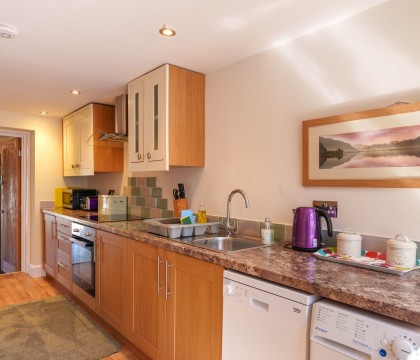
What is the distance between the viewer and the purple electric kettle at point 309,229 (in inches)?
66.0

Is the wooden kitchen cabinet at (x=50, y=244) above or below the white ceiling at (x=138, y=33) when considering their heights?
below

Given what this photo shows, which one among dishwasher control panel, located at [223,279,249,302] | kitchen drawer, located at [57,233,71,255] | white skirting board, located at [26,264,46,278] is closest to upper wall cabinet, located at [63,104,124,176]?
kitchen drawer, located at [57,233,71,255]

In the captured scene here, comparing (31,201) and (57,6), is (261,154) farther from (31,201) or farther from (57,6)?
(31,201)

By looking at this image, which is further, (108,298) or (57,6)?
(108,298)

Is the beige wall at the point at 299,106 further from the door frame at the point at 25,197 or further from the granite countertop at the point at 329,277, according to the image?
the door frame at the point at 25,197

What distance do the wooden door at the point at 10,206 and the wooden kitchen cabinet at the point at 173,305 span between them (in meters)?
3.01

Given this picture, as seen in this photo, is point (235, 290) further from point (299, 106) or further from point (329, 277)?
point (299, 106)

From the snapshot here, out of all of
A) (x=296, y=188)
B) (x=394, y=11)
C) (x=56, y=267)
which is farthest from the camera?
(x=56, y=267)

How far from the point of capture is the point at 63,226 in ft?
11.1

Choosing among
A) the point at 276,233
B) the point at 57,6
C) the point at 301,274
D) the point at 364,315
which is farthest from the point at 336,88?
the point at 57,6

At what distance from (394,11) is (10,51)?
92.2 inches

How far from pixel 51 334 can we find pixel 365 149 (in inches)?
107

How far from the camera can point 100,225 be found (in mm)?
2609

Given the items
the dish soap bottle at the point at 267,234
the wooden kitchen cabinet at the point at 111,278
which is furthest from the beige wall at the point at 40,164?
the dish soap bottle at the point at 267,234
